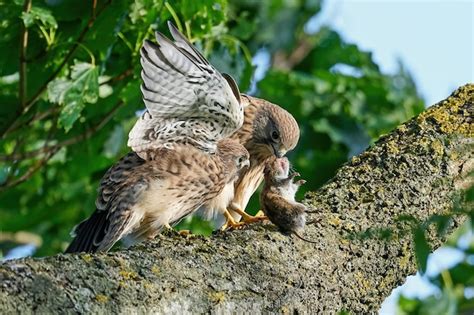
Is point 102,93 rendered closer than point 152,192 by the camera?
No

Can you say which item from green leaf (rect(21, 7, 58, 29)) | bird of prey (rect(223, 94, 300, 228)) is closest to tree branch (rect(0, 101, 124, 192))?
green leaf (rect(21, 7, 58, 29))

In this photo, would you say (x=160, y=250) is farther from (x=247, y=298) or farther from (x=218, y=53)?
(x=218, y=53)

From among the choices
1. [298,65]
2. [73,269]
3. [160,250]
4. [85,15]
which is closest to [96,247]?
[85,15]

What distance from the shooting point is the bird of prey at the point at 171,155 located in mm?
5398

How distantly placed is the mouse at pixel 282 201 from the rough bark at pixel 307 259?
55mm

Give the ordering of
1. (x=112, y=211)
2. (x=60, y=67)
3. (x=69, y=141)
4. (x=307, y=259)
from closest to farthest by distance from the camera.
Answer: (x=307, y=259) < (x=112, y=211) < (x=60, y=67) < (x=69, y=141)

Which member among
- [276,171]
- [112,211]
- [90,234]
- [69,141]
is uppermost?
[276,171]

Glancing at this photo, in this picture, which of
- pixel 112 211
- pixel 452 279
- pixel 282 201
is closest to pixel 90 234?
pixel 112 211

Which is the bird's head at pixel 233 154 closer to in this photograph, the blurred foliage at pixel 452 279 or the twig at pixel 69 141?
the twig at pixel 69 141

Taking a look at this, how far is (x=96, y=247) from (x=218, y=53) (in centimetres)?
151

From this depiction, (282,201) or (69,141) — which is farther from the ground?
(282,201)

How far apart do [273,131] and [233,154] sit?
924 millimetres

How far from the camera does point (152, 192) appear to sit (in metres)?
5.61

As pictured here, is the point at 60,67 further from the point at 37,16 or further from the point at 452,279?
the point at 452,279
